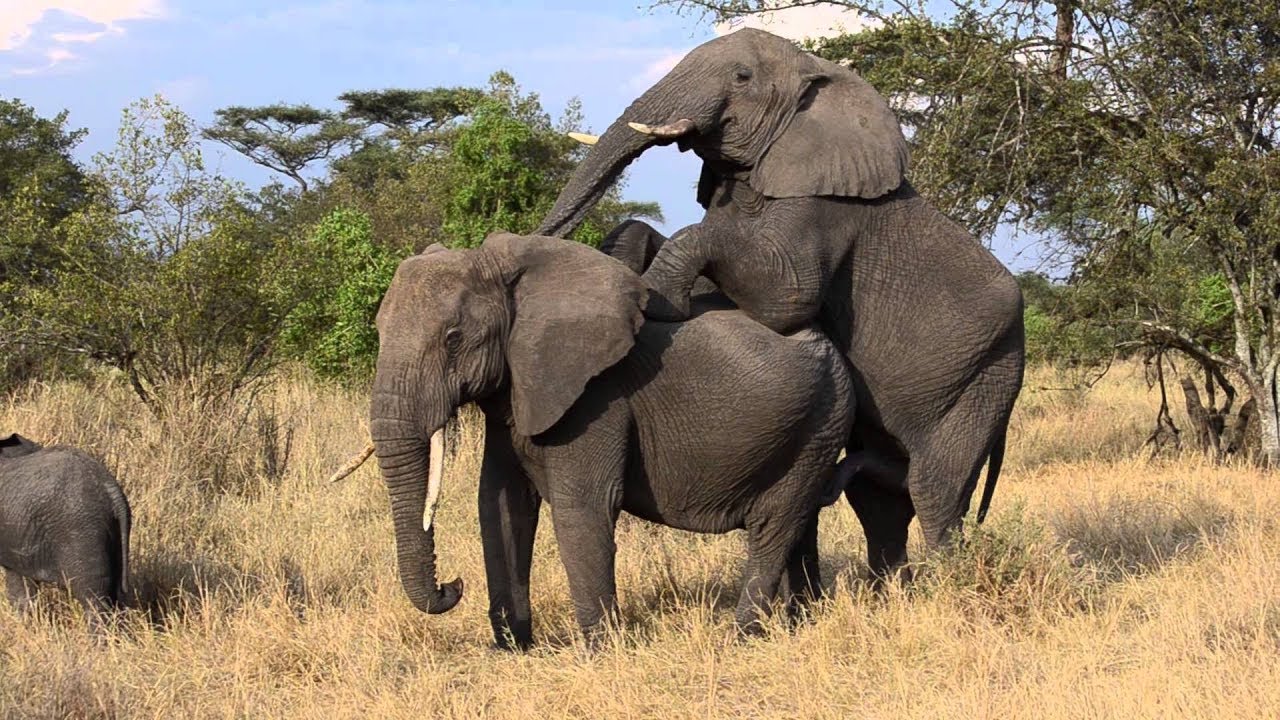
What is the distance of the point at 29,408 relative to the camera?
10422 mm

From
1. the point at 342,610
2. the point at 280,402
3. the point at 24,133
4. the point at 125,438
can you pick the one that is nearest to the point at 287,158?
the point at 24,133

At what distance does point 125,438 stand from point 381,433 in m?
4.76

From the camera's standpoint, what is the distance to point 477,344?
17.7 ft

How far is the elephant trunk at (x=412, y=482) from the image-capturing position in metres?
5.31

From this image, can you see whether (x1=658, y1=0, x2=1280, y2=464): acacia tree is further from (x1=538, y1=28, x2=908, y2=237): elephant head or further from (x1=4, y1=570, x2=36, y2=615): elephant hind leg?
(x1=4, y1=570, x2=36, y2=615): elephant hind leg

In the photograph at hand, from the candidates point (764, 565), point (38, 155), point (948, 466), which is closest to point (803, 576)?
point (764, 565)

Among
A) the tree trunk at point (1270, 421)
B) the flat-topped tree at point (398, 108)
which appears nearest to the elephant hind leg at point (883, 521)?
the tree trunk at point (1270, 421)

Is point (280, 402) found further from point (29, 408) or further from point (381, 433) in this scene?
A: point (381, 433)

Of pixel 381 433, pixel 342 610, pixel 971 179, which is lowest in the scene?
pixel 342 610

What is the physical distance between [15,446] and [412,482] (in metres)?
2.37

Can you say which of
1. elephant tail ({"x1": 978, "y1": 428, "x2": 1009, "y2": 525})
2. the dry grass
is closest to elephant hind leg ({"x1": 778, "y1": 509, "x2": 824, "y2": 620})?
the dry grass

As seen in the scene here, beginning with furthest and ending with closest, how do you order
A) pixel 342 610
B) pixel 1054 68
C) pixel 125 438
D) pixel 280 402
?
pixel 280 402
pixel 1054 68
pixel 125 438
pixel 342 610

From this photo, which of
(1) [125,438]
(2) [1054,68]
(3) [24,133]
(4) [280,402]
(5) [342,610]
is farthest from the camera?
(3) [24,133]

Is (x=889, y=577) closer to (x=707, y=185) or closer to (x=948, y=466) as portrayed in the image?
(x=948, y=466)
